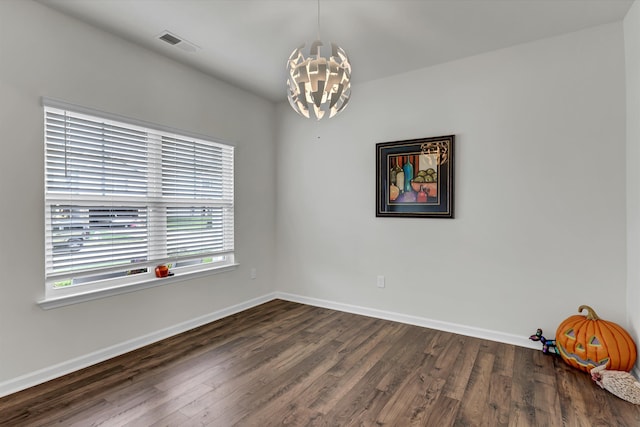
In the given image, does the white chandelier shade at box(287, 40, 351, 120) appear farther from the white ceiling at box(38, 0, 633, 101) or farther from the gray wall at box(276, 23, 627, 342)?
the gray wall at box(276, 23, 627, 342)

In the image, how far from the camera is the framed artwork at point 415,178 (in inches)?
127

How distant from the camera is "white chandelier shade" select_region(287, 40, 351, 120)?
1.79 metres

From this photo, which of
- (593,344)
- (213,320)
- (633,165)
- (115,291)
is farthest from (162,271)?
(633,165)

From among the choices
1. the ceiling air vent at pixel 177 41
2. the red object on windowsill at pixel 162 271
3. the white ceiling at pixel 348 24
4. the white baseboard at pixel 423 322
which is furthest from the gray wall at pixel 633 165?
the red object on windowsill at pixel 162 271

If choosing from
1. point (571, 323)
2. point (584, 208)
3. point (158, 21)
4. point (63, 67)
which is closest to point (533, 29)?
point (584, 208)

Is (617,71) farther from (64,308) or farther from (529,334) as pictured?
(64,308)

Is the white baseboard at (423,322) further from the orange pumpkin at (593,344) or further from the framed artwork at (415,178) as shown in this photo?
the framed artwork at (415,178)

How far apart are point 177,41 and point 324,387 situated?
3.08 m

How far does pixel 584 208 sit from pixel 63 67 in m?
4.31

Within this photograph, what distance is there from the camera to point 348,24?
8.44 ft

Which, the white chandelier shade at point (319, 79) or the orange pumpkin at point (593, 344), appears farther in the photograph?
the orange pumpkin at point (593, 344)

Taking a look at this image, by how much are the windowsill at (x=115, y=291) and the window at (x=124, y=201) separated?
0.04m

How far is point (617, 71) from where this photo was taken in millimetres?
2531

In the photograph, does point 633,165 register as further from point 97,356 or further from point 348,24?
point 97,356
